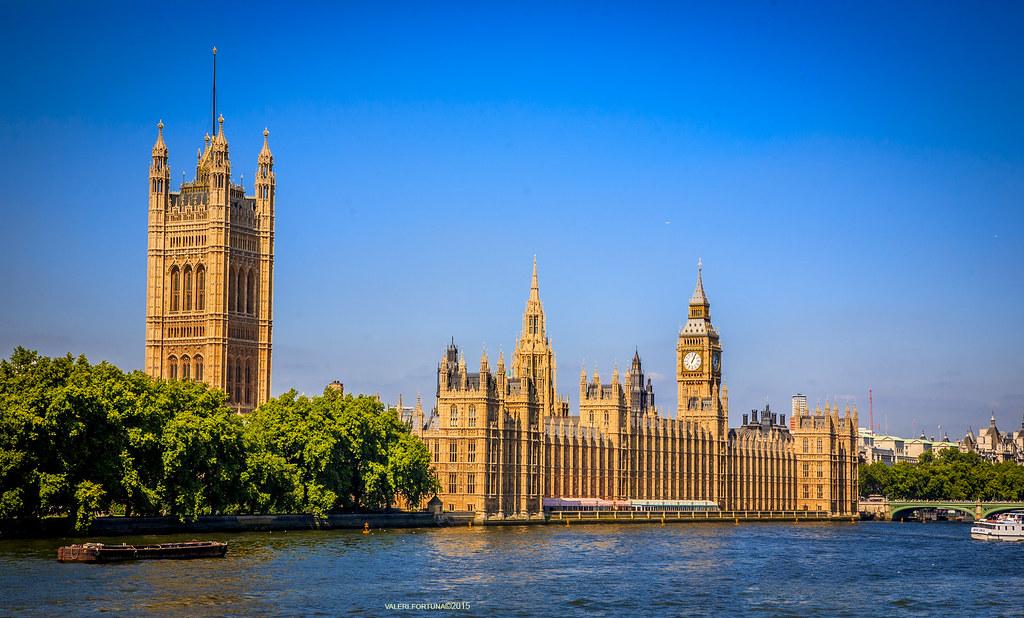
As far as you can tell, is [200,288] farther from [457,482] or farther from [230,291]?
[457,482]

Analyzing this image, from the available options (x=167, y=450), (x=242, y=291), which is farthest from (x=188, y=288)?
(x=167, y=450)

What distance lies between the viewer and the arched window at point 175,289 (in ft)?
575

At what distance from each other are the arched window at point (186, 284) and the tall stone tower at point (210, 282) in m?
0.10

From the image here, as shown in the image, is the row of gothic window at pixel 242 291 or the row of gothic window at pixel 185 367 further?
the row of gothic window at pixel 242 291

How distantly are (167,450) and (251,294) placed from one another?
78560 millimetres

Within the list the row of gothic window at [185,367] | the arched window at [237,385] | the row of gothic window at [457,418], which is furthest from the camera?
the arched window at [237,385]

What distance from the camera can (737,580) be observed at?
90.5 meters

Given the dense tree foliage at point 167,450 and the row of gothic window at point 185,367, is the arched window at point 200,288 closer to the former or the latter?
the row of gothic window at point 185,367

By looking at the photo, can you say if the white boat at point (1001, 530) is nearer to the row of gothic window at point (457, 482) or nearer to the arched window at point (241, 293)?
the row of gothic window at point (457, 482)

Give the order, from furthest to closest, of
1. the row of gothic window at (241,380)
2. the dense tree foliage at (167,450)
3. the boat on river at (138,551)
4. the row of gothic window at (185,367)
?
1. the row of gothic window at (241,380)
2. the row of gothic window at (185,367)
3. the dense tree foliage at (167,450)
4. the boat on river at (138,551)

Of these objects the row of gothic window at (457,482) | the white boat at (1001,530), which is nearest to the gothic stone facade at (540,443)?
the row of gothic window at (457,482)

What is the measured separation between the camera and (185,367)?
6821 inches

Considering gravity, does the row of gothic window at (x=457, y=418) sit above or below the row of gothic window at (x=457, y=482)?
above

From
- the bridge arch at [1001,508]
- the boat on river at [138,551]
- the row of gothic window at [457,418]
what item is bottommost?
the boat on river at [138,551]
